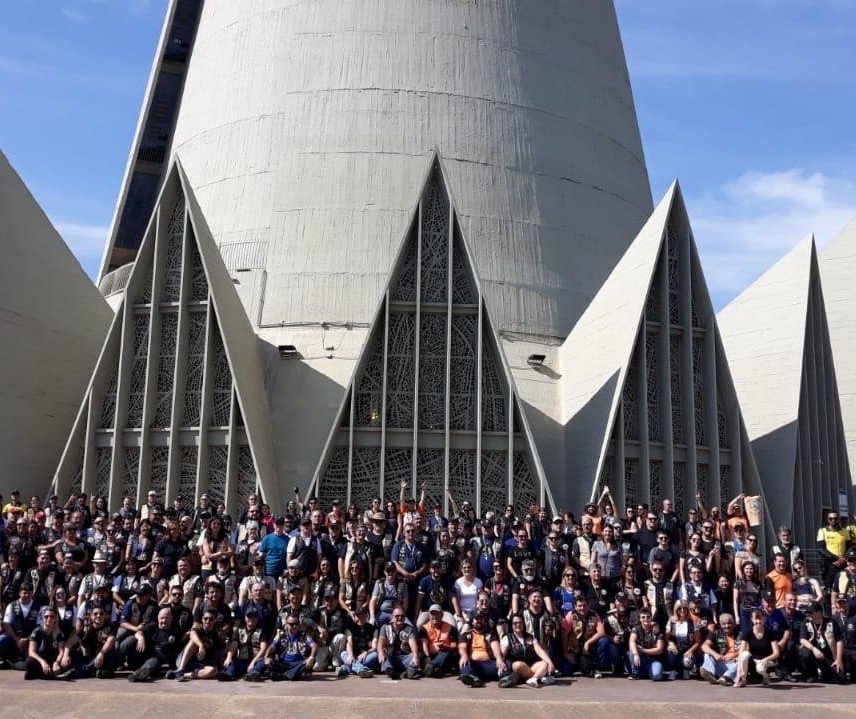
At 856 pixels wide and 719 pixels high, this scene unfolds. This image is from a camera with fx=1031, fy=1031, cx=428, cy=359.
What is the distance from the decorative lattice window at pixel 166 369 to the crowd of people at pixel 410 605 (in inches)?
247

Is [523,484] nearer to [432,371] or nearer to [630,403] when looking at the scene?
[432,371]

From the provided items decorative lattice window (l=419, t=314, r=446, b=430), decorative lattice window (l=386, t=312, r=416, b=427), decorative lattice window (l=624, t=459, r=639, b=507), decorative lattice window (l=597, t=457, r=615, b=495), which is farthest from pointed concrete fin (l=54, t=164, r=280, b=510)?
decorative lattice window (l=624, t=459, r=639, b=507)

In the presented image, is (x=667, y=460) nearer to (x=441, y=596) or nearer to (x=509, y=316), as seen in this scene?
(x=509, y=316)

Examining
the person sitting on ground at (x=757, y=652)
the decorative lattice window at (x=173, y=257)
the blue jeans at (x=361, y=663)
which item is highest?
the decorative lattice window at (x=173, y=257)

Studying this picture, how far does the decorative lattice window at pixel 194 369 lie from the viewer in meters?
19.7

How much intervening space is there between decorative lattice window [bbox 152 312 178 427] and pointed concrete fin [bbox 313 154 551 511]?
333 cm

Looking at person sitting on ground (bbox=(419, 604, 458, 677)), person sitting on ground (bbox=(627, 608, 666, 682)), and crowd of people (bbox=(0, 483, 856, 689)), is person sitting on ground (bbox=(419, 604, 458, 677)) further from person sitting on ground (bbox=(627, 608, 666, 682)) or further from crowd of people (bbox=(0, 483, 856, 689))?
person sitting on ground (bbox=(627, 608, 666, 682))

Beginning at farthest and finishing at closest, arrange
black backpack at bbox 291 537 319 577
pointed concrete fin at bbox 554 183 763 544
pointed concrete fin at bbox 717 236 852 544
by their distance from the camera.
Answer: pointed concrete fin at bbox 717 236 852 544 < pointed concrete fin at bbox 554 183 763 544 < black backpack at bbox 291 537 319 577

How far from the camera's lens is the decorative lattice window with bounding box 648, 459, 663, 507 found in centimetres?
2019

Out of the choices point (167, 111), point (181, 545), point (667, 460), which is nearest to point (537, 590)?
point (181, 545)

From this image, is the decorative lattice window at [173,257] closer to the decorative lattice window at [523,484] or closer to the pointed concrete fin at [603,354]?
the decorative lattice window at [523,484]

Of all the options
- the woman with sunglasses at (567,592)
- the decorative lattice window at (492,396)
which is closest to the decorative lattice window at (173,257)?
the decorative lattice window at (492,396)

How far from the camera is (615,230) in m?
26.7

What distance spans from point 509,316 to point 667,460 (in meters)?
5.52
